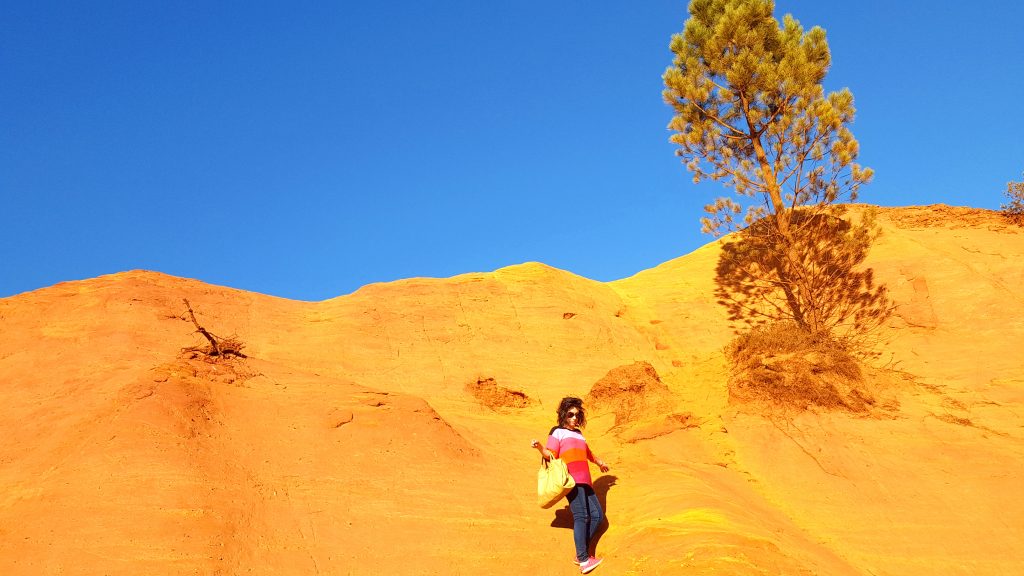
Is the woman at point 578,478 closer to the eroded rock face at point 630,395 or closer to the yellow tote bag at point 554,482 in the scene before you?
the yellow tote bag at point 554,482

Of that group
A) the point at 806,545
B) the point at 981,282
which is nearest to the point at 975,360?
the point at 981,282

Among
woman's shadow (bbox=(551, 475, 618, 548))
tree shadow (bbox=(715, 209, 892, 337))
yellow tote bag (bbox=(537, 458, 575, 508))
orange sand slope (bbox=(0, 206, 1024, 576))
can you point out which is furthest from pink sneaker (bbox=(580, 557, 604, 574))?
tree shadow (bbox=(715, 209, 892, 337))

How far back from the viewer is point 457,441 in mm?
8922

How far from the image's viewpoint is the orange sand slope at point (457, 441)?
623cm

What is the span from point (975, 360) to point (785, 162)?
538 centimetres

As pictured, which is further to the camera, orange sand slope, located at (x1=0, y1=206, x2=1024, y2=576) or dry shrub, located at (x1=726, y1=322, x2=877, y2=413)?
dry shrub, located at (x1=726, y1=322, x2=877, y2=413)

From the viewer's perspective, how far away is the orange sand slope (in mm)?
6227

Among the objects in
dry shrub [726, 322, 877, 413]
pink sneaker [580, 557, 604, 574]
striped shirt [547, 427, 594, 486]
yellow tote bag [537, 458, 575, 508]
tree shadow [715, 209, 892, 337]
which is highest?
tree shadow [715, 209, 892, 337]

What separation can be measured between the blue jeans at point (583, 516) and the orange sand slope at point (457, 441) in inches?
9.7

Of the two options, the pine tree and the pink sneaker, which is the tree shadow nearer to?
the pine tree

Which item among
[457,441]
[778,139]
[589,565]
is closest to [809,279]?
[778,139]

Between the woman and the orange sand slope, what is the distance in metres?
0.25

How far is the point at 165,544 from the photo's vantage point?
579cm

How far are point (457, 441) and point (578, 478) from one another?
9.28 feet
